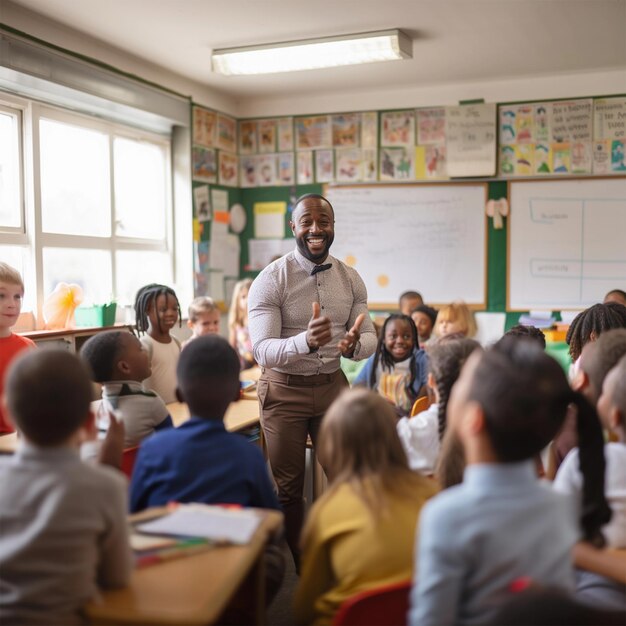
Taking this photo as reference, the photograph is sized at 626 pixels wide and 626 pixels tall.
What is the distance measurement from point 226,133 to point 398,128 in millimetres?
1387

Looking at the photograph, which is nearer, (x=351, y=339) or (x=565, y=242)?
(x=351, y=339)

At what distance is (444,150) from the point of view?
539 centimetres

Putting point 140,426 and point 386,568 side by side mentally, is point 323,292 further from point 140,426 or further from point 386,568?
point 386,568

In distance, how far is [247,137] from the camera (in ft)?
19.5

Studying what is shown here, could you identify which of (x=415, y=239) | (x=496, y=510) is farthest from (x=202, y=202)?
(x=496, y=510)

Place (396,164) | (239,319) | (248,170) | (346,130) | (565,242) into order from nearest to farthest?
1. (239,319)
2. (565,242)
3. (396,164)
4. (346,130)
5. (248,170)

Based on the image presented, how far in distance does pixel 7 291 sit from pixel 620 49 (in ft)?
12.8

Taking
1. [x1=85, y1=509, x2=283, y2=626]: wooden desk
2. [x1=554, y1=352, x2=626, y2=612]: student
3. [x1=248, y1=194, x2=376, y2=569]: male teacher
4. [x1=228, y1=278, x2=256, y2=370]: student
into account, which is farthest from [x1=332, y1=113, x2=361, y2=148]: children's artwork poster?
[x1=85, y1=509, x2=283, y2=626]: wooden desk

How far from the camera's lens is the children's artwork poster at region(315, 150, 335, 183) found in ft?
18.7

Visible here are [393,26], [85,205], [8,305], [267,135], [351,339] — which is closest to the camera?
[351,339]

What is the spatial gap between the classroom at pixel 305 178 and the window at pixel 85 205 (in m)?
0.01

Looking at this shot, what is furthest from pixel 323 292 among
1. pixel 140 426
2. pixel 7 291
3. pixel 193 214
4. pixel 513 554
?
pixel 193 214

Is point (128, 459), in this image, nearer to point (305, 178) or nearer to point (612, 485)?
point (612, 485)

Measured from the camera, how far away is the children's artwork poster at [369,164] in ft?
18.3
